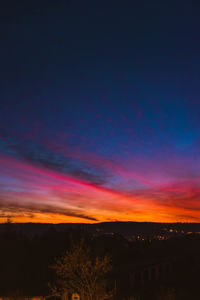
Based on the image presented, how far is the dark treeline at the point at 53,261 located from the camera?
164 feet

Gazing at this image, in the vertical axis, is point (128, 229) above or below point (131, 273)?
above

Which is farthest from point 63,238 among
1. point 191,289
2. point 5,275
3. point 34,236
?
point 191,289

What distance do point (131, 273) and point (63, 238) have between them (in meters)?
22.7

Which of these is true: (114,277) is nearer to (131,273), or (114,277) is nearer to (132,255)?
(131,273)

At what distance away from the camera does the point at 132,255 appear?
8138 cm

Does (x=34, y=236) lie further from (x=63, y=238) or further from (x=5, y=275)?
(x=5, y=275)

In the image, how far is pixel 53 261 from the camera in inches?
2306

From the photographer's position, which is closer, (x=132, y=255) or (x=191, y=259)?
(x=191, y=259)

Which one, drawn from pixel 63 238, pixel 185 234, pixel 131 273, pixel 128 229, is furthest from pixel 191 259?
pixel 185 234

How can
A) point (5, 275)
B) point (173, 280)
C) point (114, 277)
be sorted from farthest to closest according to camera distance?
point (173, 280), point (5, 275), point (114, 277)

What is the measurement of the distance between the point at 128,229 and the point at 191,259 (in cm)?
5513

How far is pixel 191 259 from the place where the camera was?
75875 millimetres

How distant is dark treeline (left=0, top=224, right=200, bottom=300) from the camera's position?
164 feet

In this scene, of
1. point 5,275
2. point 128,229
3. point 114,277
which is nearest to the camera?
point 114,277
